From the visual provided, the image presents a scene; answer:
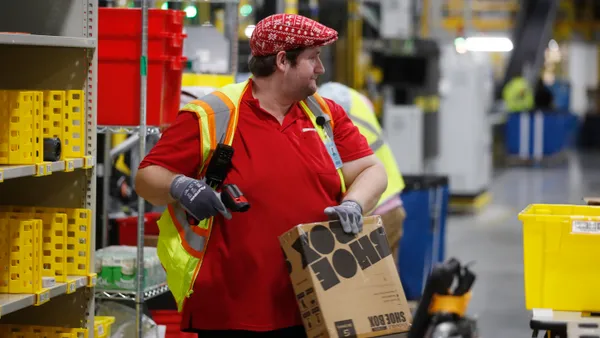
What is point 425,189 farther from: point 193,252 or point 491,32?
point 491,32

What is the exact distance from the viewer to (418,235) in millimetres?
8258

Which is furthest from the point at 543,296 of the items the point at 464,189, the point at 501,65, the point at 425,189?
the point at 501,65

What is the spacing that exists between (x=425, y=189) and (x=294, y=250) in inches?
206

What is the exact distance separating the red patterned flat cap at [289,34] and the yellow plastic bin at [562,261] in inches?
39.1

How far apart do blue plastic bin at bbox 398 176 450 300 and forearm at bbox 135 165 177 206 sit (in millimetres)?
4792

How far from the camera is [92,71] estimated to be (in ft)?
13.5

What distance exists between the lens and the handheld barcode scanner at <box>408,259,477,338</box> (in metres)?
5.81

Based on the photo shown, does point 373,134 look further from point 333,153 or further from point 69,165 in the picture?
point 69,165

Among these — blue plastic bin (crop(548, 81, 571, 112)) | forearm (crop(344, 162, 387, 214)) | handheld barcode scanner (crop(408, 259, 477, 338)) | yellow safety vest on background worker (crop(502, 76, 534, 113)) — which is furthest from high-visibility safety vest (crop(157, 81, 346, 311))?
blue plastic bin (crop(548, 81, 571, 112))

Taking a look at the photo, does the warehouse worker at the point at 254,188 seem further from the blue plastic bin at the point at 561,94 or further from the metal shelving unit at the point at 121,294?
the blue plastic bin at the point at 561,94

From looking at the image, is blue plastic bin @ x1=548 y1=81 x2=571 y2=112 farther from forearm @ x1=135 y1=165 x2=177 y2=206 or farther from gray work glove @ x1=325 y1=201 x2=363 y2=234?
forearm @ x1=135 y1=165 x2=177 y2=206

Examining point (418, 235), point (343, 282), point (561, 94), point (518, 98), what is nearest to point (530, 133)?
point (518, 98)

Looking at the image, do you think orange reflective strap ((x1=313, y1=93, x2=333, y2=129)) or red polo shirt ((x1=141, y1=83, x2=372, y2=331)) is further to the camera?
orange reflective strap ((x1=313, y1=93, x2=333, y2=129))

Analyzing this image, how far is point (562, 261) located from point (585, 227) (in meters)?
0.15
